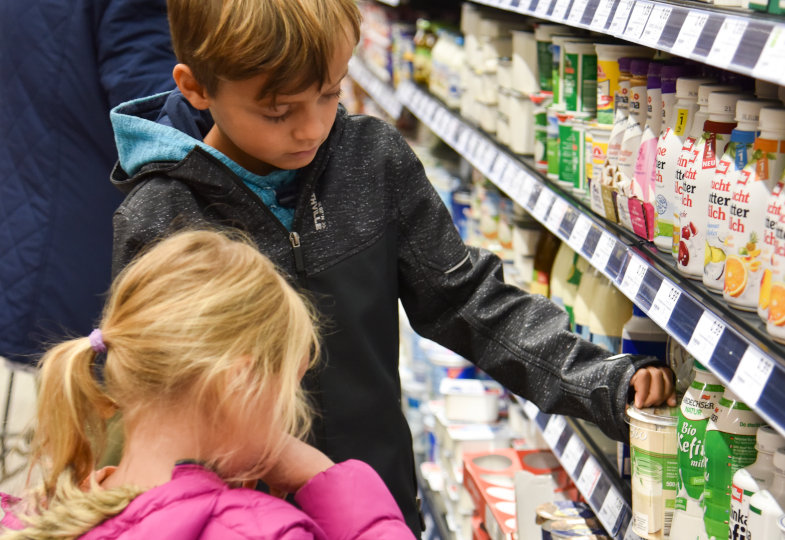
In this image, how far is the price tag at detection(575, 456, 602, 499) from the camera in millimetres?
1697

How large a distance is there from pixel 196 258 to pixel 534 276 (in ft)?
4.50

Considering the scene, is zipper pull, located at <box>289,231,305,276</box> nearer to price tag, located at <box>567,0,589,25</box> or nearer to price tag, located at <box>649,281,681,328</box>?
price tag, located at <box>649,281,681,328</box>

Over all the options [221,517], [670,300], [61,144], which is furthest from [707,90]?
[61,144]

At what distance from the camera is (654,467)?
1380 mm

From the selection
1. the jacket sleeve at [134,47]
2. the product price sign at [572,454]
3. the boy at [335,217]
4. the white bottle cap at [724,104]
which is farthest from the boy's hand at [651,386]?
the jacket sleeve at [134,47]

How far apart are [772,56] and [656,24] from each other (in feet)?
1.15

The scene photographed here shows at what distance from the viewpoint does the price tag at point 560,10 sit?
67.3 inches

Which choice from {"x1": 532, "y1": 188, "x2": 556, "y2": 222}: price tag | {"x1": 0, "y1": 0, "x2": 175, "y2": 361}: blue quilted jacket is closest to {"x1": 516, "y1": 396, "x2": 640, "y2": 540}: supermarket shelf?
{"x1": 532, "y1": 188, "x2": 556, "y2": 222}: price tag

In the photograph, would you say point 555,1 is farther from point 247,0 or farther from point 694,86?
point 247,0

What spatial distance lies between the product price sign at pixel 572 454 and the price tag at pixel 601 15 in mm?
772

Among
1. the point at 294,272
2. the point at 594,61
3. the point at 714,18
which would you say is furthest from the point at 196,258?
the point at 594,61

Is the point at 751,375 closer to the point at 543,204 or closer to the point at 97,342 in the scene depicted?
the point at 97,342

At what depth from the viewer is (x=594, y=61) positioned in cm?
193

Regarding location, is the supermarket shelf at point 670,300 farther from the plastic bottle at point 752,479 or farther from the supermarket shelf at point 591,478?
the supermarket shelf at point 591,478
